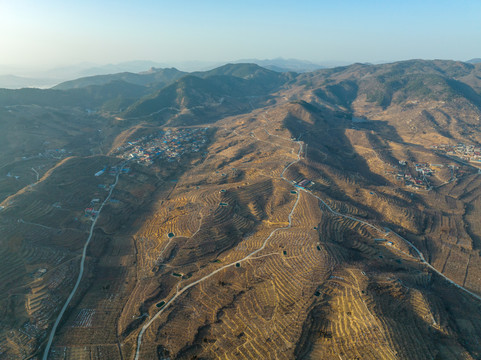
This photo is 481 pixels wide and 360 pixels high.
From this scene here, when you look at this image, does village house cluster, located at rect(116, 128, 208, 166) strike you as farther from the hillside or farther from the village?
the village

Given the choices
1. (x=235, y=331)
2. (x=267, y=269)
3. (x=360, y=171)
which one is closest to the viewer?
(x=235, y=331)

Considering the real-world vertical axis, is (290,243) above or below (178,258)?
above

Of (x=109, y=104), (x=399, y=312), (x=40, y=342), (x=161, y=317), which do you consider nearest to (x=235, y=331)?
(x=161, y=317)

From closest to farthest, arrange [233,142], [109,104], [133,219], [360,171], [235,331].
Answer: [235,331] → [133,219] → [360,171] → [233,142] → [109,104]

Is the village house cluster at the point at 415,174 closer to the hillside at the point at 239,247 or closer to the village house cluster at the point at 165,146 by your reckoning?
the hillside at the point at 239,247

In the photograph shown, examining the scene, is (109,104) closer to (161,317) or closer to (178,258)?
(178,258)

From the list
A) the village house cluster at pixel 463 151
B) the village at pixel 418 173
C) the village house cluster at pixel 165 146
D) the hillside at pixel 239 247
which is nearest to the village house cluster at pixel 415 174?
the village at pixel 418 173

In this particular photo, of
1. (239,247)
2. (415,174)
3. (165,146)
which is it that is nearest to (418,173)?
(415,174)

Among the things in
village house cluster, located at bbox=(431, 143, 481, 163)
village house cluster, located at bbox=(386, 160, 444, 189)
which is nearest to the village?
village house cluster, located at bbox=(386, 160, 444, 189)
